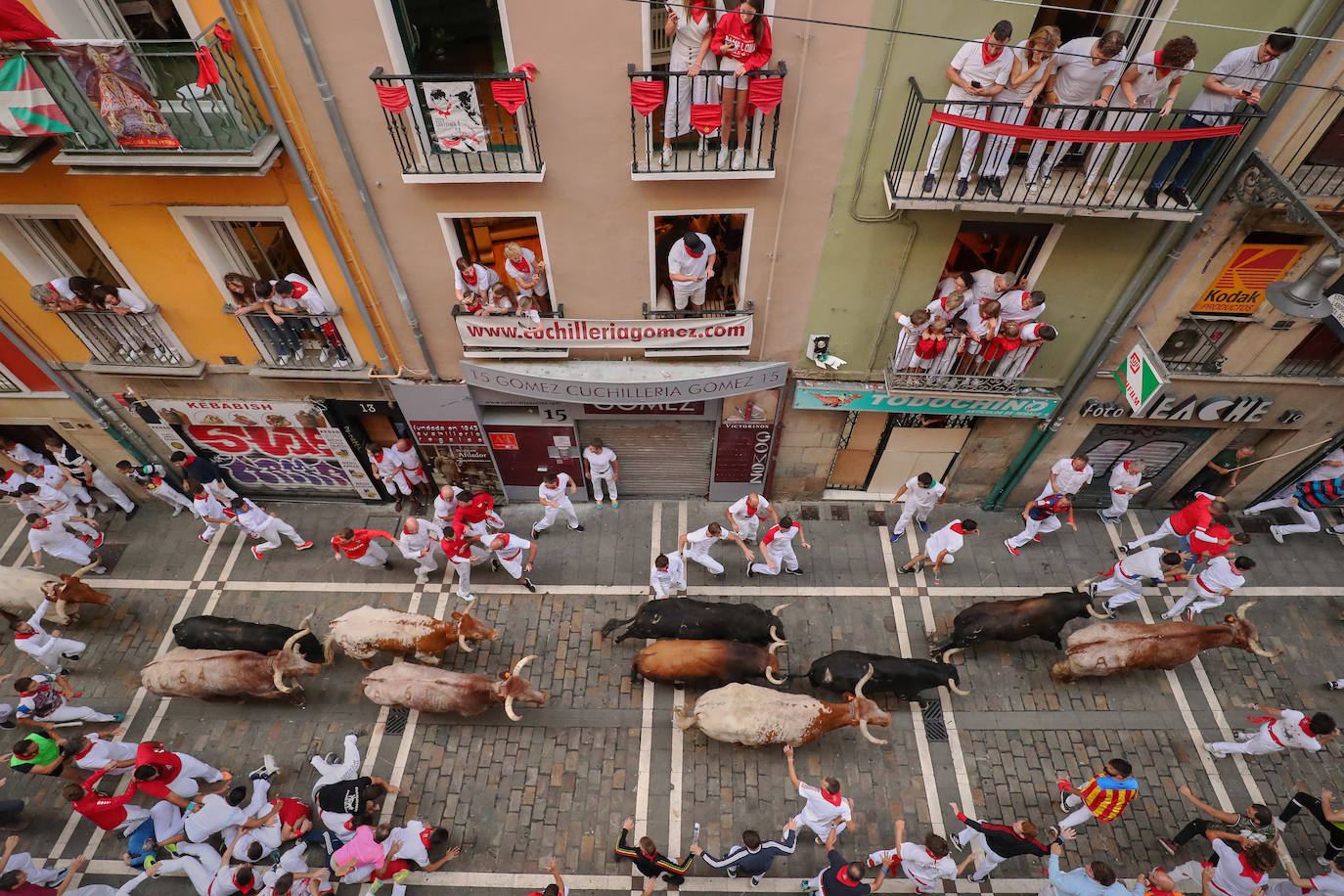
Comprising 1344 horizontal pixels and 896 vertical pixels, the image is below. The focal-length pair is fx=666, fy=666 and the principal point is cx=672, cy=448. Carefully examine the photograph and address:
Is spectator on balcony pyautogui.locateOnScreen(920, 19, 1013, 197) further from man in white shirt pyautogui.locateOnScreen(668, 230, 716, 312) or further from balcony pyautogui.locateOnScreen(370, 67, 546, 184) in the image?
balcony pyautogui.locateOnScreen(370, 67, 546, 184)

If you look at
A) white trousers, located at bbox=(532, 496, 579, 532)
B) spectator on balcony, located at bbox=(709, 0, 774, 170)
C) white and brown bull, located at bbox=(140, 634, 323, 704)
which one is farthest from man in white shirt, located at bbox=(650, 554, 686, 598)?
spectator on balcony, located at bbox=(709, 0, 774, 170)

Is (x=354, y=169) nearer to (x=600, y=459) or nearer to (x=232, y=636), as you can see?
(x=600, y=459)

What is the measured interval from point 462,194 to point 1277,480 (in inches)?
686

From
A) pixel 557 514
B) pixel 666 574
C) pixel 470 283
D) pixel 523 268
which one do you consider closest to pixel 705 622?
pixel 666 574

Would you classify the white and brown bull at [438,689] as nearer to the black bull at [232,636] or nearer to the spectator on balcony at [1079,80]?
the black bull at [232,636]

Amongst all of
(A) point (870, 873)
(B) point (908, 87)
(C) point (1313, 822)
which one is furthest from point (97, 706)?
(C) point (1313, 822)

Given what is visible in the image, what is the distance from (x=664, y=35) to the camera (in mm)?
9039

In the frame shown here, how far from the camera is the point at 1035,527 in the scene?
45.9 feet

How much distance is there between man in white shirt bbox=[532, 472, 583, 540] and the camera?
13758 mm

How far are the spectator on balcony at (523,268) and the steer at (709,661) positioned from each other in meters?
6.57

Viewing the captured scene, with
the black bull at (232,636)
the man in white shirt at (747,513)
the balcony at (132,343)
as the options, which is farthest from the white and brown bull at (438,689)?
the balcony at (132,343)

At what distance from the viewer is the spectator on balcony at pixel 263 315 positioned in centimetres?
1119

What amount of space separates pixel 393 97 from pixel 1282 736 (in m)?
16.2

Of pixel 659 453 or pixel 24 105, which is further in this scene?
pixel 659 453
